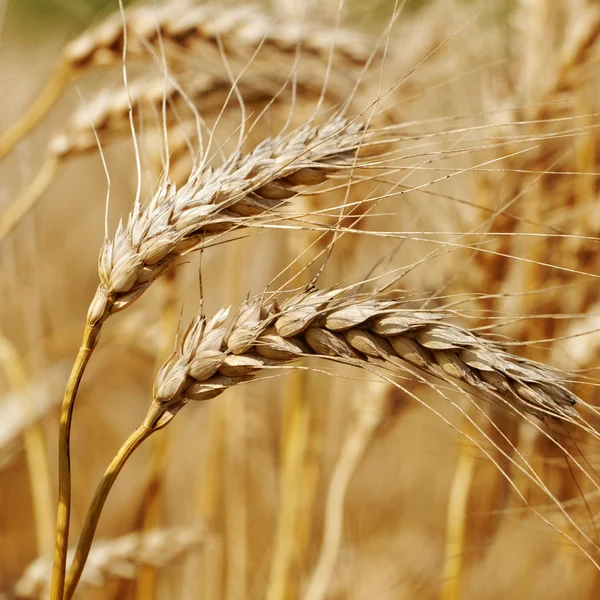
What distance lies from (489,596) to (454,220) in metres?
0.77

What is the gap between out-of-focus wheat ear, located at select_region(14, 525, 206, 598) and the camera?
2.99 feet

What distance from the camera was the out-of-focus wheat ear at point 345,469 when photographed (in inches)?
41.2

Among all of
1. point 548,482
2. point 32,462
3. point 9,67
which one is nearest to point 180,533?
point 32,462

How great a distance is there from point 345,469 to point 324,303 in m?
0.66

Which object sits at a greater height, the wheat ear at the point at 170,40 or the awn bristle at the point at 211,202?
the wheat ear at the point at 170,40

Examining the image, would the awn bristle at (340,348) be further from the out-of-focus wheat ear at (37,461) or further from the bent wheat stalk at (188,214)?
the out-of-focus wheat ear at (37,461)

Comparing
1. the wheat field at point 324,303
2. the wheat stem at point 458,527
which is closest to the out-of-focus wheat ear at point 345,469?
the wheat field at point 324,303

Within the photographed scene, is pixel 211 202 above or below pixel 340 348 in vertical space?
above

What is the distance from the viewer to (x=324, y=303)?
0.52m

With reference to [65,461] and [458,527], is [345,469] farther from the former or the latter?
[65,461]

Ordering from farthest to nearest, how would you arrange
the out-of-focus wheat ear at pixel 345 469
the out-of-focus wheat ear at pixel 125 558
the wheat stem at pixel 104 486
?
the out-of-focus wheat ear at pixel 345 469 → the out-of-focus wheat ear at pixel 125 558 → the wheat stem at pixel 104 486

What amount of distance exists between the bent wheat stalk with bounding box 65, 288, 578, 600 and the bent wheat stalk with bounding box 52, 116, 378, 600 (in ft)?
0.17

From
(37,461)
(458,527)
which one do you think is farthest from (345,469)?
(37,461)

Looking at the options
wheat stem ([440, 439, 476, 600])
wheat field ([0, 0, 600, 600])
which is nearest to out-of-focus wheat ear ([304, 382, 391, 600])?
wheat field ([0, 0, 600, 600])
